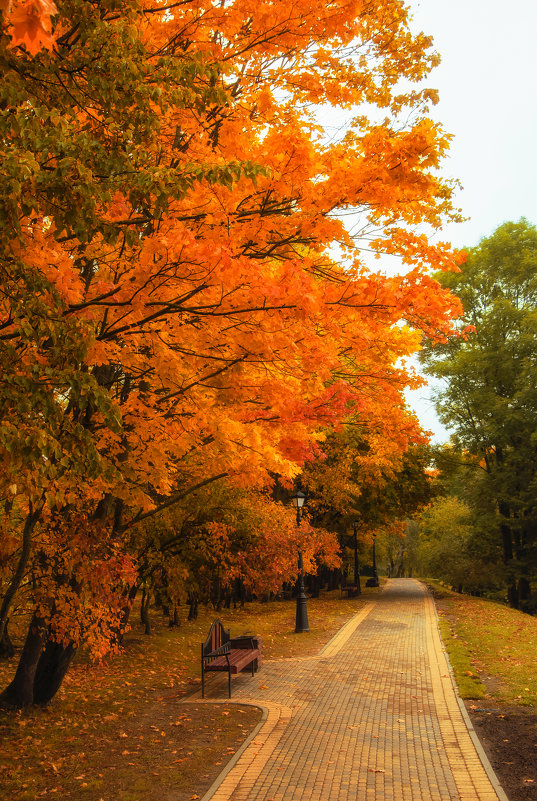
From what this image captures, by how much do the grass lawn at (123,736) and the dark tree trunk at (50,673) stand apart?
21 centimetres

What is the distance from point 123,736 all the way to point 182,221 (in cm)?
599

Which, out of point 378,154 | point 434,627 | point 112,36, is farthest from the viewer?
point 434,627

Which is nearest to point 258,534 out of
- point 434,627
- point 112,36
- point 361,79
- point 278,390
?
point 434,627

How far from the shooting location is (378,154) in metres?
4.77

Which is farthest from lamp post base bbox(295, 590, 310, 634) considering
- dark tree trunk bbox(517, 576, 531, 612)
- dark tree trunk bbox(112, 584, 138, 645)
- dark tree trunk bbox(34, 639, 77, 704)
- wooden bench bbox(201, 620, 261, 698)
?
dark tree trunk bbox(517, 576, 531, 612)

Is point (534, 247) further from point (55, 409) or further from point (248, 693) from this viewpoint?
point (55, 409)

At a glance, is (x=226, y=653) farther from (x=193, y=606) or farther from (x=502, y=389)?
(x=502, y=389)

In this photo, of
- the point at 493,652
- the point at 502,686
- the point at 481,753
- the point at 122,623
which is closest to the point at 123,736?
the point at 122,623

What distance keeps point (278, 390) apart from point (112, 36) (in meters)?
3.51

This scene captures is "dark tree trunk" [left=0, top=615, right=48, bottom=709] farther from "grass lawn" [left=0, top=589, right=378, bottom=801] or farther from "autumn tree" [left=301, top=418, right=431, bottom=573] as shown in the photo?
"autumn tree" [left=301, top=418, right=431, bottom=573]

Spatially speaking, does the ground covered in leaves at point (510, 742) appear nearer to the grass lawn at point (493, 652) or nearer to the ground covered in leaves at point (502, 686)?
the ground covered in leaves at point (502, 686)

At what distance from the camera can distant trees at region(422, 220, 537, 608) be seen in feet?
83.3

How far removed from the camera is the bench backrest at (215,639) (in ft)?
32.5

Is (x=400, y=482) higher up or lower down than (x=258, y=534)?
higher up
